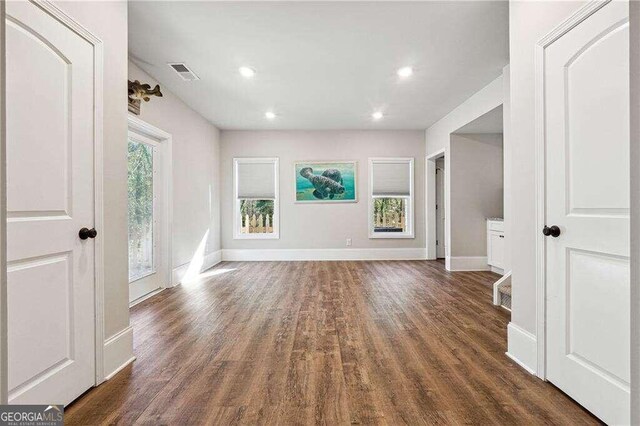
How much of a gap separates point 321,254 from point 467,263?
2.72m

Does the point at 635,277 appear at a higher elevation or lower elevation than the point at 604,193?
lower

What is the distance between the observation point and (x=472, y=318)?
302cm

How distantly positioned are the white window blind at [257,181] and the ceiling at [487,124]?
141 inches

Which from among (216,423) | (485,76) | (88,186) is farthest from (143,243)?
(485,76)

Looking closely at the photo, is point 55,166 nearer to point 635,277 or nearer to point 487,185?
point 635,277

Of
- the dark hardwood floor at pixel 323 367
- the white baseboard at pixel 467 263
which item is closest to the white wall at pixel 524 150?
the dark hardwood floor at pixel 323 367

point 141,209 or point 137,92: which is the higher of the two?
point 137,92

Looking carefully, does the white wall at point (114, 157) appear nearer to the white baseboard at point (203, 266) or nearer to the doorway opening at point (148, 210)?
the doorway opening at point (148, 210)

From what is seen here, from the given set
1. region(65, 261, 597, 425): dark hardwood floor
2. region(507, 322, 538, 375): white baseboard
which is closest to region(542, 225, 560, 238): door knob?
region(507, 322, 538, 375): white baseboard

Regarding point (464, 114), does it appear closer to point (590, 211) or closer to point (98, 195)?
point (590, 211)

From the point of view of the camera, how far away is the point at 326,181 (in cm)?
657

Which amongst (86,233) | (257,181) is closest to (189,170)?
(257,181)

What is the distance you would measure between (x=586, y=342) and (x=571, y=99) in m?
1.30

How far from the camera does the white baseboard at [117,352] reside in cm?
199
